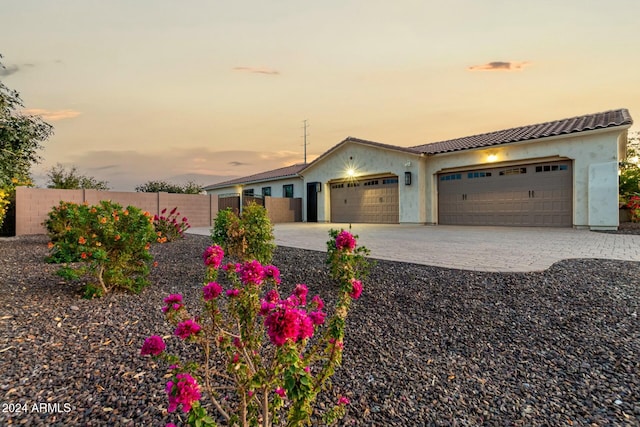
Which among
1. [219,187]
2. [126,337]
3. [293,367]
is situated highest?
[219,187]

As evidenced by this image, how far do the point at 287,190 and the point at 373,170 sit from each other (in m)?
7.43

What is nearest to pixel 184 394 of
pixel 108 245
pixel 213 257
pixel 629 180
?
pixel 213 257

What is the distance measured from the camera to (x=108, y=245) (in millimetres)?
3871

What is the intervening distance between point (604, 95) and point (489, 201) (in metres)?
5.74

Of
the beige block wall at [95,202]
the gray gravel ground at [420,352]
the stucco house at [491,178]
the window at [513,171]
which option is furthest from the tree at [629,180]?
the beige block wall at [95,202]

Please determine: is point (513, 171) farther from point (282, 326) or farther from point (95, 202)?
point (95, 202)

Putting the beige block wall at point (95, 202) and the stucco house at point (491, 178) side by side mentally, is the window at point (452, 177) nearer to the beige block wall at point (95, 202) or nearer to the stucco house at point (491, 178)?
the stucco house at point (491, 178)

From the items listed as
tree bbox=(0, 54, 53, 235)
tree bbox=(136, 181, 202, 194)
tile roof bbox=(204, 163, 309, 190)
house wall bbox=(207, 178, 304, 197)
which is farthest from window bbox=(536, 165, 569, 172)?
tree bbox=(136, 181, 202, 194)

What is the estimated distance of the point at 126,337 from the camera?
2.70m

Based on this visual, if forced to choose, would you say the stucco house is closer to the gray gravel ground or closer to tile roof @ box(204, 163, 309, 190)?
tile roof @ box(204, 163, 309, 190)

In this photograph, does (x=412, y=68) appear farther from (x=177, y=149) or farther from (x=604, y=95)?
(x=177, y=149)

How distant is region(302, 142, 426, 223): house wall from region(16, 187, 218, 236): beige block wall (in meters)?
6.16

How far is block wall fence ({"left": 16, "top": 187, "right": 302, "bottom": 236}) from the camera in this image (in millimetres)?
11719

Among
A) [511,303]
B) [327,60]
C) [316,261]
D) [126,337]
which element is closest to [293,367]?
[126,337]
